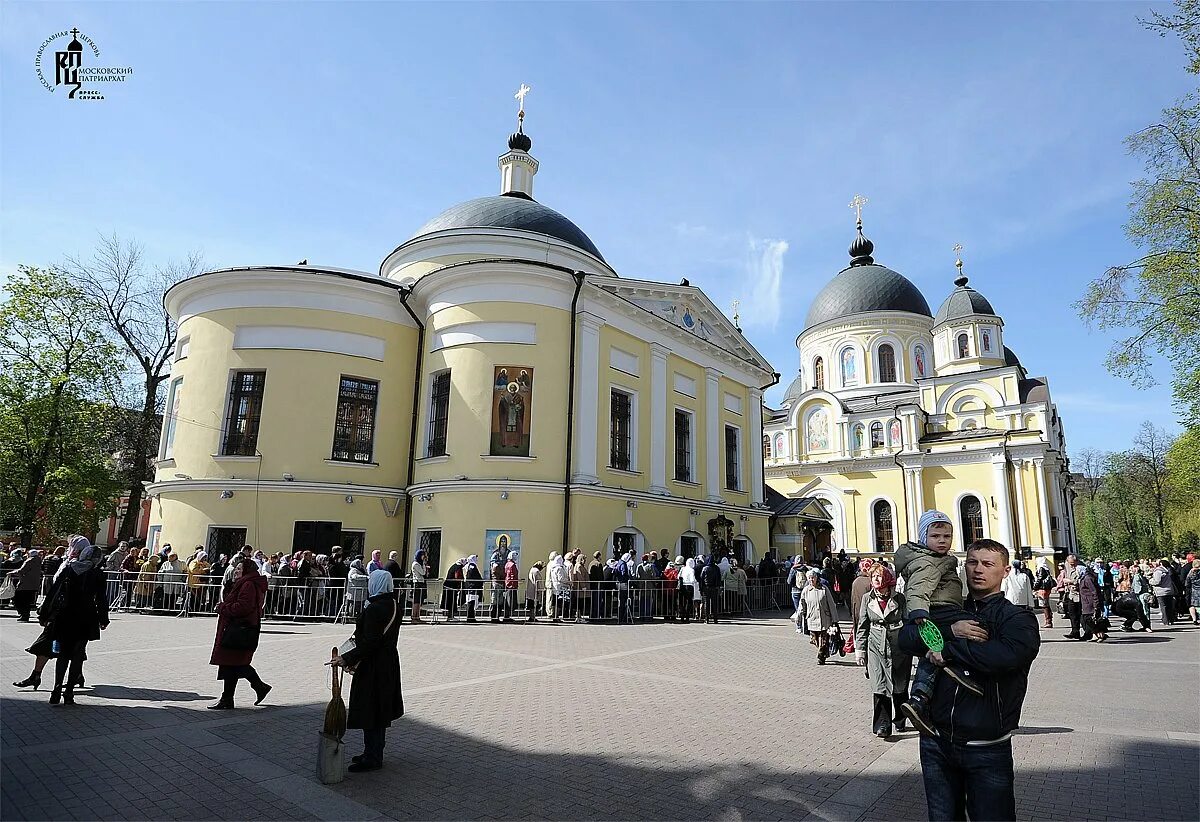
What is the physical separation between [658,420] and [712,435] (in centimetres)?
358

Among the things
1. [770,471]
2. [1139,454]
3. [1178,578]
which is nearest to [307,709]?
[1178,578]

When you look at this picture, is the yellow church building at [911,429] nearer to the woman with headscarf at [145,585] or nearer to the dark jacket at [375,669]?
the woman with headscarf at [145,585]

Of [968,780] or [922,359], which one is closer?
[968,780]

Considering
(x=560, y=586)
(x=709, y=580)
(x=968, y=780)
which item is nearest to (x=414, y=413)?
(x=560, y=586)

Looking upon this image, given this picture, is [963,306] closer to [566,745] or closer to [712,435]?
→ [712,435]

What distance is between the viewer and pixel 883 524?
42.9m

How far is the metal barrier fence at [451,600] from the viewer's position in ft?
51.8

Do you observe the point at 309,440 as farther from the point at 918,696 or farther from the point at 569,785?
the point at 918,696

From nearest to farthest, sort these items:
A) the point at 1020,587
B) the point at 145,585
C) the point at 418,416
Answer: the point at 1020,587
the point at 145,585
the point at 418,416

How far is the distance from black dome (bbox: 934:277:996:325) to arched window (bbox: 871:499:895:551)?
49.2 ft

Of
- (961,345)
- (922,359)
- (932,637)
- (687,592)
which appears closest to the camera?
(932,637)

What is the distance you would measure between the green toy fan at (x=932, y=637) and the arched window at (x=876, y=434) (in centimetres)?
4488

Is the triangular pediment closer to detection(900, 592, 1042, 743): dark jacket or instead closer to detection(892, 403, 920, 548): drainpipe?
detection(892, 403, 920, 548): drainpipe

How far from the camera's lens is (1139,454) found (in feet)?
161
